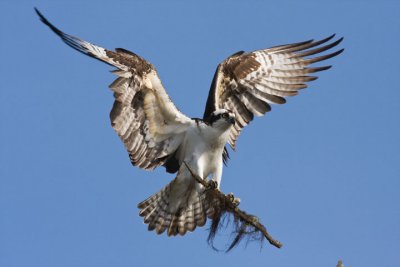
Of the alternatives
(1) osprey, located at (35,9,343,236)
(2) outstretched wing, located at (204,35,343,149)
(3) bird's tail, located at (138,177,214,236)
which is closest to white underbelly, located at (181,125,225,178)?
(1) osprey, located at (35,9,343,236)

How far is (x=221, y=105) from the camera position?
1313cm

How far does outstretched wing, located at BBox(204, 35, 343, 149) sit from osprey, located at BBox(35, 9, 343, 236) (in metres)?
0.02

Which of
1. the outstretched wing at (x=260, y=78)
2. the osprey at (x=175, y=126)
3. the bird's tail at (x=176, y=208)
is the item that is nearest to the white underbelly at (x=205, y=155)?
the osprey at (x=175, y=126)

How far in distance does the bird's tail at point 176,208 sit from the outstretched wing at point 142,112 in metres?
0.39

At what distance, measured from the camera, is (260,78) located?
1362cm

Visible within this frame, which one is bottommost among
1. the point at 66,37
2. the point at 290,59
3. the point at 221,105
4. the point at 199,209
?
the point at 199,209

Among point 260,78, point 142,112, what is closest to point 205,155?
point 142,112

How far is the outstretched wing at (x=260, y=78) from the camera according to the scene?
1325cm

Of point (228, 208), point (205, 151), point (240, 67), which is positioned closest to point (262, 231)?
point (228, 208)

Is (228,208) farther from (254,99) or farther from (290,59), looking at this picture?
(290,59)

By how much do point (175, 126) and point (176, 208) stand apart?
1.22m

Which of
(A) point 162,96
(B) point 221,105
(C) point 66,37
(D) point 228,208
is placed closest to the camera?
(D) point 228,208

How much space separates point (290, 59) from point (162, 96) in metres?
3.15

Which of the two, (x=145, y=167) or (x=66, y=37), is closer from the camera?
(x=66, y=37)
